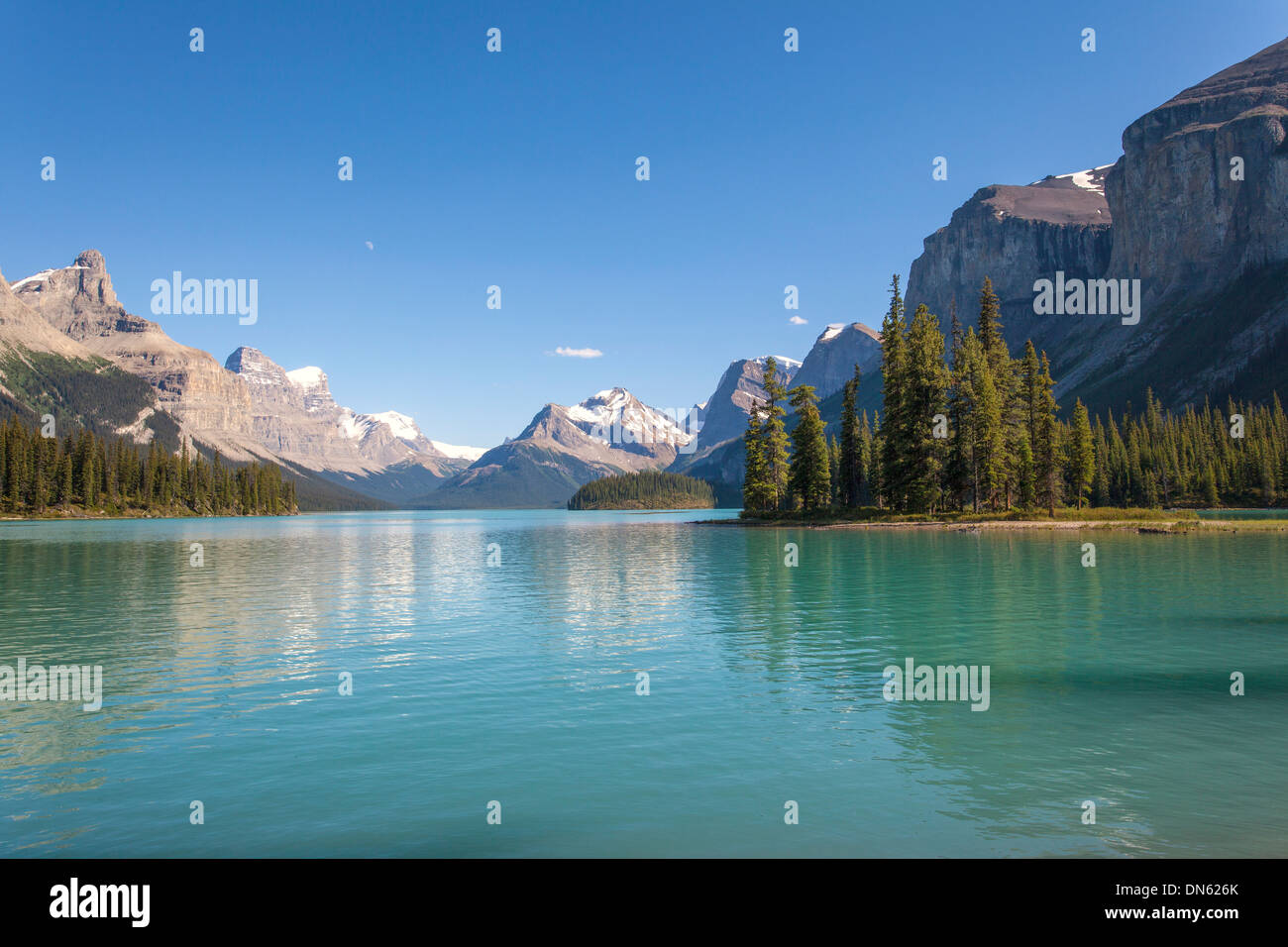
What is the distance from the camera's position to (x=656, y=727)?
20.5 m

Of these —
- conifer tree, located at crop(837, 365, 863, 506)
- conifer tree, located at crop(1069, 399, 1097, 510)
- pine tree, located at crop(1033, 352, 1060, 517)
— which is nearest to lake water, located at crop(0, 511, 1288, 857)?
pine tree, located at crop(1033, 352, 1060, 517)

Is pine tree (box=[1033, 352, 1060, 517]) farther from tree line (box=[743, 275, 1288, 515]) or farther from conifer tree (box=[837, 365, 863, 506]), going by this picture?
conifer tree (box=[837, 365, 863, 506])

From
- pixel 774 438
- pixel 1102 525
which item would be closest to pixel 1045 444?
pixel 1102 525

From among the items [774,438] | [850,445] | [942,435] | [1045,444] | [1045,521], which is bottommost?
[1045,521]

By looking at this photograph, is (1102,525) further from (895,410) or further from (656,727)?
(656,727)

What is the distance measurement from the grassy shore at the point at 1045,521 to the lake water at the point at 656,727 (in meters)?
56.0

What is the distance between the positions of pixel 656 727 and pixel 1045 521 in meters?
97.2

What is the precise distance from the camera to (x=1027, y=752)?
1792cm

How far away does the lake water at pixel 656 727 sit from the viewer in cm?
1402

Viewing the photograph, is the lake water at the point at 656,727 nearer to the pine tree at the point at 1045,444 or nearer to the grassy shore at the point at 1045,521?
the grassy shore at the point at 1045,521

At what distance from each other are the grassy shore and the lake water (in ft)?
184

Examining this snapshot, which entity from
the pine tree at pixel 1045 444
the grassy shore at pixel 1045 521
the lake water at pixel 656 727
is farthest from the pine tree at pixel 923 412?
the lake water at pixel 656 727
